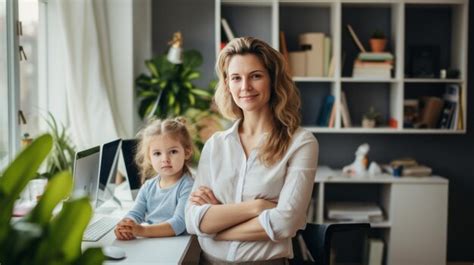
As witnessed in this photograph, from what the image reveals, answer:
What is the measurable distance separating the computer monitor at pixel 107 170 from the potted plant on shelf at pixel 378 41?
2077mm

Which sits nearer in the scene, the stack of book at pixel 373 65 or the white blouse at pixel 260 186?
the white blouse at pixel 260 186

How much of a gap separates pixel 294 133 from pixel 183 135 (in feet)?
2.02

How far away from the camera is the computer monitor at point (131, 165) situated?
9.94 ft

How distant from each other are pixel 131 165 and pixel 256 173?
115cm

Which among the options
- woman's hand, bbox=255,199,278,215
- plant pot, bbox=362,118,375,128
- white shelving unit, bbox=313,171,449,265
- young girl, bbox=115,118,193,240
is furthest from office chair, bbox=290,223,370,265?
plant pot, bbox=362,118,375,128

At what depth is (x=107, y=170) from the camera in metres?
2.85

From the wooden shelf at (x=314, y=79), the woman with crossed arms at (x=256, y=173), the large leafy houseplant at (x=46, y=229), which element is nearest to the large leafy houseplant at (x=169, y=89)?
the wooden shelf at (x=314, y=79)

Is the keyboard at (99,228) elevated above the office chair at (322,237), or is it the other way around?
the keyboard at (99,228)

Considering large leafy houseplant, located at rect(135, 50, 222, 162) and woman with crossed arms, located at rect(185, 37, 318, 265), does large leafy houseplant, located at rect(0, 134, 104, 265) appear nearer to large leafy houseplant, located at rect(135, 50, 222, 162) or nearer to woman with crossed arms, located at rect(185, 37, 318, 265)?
woman with crossed arms, located at rect(185, 37, 318, 265)

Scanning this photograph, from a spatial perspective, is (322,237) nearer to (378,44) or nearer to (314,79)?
(314,79)

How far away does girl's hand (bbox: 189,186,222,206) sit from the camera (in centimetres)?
209

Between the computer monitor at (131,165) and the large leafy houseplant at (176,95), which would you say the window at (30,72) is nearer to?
the computer monitor at (131,165)

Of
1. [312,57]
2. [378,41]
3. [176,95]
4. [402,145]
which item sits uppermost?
[378,41]

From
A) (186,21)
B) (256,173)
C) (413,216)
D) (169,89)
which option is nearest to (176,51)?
(169,89)
